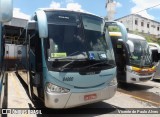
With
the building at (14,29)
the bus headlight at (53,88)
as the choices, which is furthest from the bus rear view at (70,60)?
the building at (14,29)

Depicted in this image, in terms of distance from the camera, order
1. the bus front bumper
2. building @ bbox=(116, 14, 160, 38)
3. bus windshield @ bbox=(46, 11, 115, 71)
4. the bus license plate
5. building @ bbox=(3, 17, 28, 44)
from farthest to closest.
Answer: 1. building @ bbox=(116, 14, 160, 38)
2. building @ bbox=(3, 17, 28, 44)
3. the bus license plate
4. bus windshield @ bbox=(46, 11, 115, 71)
5. the bus front bumper

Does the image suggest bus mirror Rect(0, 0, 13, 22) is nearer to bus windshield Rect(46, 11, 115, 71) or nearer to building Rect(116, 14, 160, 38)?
bus windshield Rect(46, 11, 115, 71)

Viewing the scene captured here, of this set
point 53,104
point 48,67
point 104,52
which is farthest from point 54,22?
point 53,104

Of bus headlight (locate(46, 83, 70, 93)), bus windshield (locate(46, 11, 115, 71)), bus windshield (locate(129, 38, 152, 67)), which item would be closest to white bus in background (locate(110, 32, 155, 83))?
bus windshield (locate(129, 38, 152, 67))

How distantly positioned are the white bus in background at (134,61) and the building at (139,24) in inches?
1963

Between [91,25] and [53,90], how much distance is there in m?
2.12

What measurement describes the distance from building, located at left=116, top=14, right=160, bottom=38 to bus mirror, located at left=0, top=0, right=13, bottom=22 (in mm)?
58284

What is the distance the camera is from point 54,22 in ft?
20.0

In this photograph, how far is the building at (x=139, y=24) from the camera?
207 ft

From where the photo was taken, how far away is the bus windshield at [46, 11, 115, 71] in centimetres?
592

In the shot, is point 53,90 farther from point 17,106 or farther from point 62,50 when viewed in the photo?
point 17,106

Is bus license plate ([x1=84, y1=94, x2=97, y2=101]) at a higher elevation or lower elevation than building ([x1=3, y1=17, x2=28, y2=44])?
lower

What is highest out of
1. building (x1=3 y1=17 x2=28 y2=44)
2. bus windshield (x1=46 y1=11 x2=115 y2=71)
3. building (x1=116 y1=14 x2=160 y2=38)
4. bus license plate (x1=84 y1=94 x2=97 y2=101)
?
building (x1=116 y1=14 x2=160 y2=38)

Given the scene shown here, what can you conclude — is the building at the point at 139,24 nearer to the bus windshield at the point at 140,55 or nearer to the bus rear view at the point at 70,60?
the bus windshield at the point at 140,55
